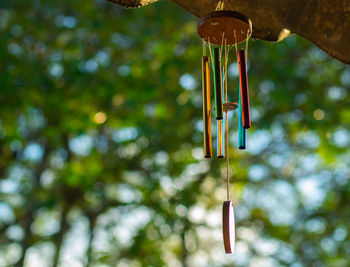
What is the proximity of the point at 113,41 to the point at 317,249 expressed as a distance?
5537mm

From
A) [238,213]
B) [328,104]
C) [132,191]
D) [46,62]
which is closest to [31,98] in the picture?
[46,62]

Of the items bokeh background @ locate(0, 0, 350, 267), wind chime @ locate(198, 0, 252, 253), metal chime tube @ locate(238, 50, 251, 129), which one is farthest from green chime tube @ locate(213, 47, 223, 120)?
bokeh background @ locate(0, 0, 350, 267)

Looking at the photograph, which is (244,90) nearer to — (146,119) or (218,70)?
(218,70)

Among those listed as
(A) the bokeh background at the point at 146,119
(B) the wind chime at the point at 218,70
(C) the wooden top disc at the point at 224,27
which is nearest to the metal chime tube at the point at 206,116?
(B) the wind chime at the point at 218,70

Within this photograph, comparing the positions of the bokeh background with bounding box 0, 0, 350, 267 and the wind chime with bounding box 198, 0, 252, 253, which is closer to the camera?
the wind chime with bounding box 198, 0, 252, 253

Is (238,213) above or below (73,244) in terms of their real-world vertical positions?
above

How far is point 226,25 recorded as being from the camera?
6.13 ft

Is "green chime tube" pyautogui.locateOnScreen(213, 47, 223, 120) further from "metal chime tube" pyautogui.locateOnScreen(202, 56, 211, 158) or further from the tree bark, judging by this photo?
the tree bark

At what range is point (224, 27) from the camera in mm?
1888

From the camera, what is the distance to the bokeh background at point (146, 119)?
5.59 meters

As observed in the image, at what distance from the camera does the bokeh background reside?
5590 millimetres

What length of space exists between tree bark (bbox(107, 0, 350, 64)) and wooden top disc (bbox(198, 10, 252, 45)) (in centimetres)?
8

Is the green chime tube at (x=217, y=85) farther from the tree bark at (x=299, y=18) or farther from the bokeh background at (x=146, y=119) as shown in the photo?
the bokeh background at (x=146, y=119)

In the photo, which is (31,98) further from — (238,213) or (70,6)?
(238,213)
